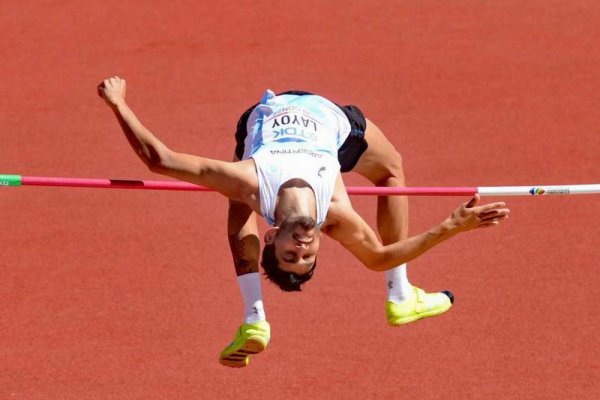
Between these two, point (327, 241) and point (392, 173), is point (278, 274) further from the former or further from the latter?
point (327, 241)

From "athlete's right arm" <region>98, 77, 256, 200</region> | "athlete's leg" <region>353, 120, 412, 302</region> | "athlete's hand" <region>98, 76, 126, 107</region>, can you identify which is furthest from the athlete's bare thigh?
"athlete's hand" <region>98, 76, 126, 107</region>

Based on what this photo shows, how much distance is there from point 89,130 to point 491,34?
4.46m

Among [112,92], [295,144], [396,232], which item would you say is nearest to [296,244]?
[295,144]

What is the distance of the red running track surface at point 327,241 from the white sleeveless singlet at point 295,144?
311 cm

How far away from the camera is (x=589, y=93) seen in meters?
13.3

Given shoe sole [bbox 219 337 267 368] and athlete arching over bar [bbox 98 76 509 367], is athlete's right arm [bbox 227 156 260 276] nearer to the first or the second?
athlete arching over bar [bbox 98 76 509 367]

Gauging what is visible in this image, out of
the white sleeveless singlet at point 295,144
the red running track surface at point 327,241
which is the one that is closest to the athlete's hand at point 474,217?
the white sleeveless singlet at point 295,144

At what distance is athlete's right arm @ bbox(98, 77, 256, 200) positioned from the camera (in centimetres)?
675

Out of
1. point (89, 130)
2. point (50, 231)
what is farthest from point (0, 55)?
point (50, 231)

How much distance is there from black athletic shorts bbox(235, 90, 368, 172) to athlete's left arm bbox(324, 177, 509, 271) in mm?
545

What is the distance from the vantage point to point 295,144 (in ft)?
23.1

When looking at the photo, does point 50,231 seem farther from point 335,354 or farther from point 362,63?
point 362,63

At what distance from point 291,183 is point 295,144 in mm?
363

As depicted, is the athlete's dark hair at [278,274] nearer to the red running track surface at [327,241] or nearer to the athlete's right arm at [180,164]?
the athlete's right arm at [180,164]
